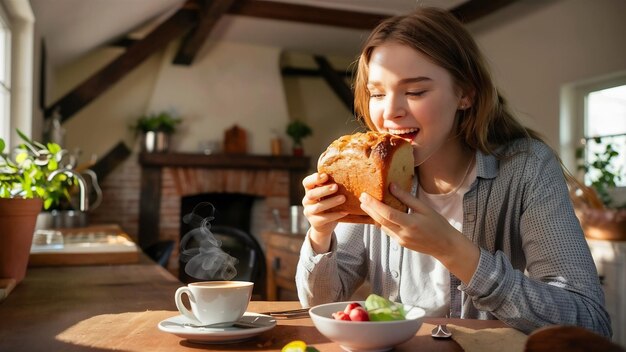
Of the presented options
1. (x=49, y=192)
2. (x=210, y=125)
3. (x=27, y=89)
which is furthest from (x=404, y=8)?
(x=49, y=192)

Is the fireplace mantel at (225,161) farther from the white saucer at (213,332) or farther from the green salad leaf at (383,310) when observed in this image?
the green salad leaf at (383,310)

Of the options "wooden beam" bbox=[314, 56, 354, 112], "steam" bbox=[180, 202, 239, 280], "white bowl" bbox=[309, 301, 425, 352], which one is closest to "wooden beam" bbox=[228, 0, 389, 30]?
"wooden beam" bbox=[314, 56, 354, 112]

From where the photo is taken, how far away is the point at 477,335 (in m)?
0.99

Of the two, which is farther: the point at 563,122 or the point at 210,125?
the point at 210,125

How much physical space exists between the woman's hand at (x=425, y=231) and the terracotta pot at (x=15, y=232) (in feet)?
2.97

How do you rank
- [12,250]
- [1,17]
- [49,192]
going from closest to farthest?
[12,250]
[49,192]
[1,17]

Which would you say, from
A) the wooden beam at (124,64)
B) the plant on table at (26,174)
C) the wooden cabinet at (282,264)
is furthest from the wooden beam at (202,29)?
the plant on table at (26,174)

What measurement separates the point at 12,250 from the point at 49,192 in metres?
0.32

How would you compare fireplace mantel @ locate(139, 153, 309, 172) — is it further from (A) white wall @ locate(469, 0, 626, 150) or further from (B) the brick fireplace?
(A) white wall @ locate(469, 0, 626, 150)

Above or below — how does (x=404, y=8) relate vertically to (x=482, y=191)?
above

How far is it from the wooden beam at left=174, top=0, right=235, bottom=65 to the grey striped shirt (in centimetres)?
380

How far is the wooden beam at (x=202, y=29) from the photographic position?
5030 mm

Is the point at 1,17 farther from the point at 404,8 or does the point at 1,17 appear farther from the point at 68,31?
the point at 404,8

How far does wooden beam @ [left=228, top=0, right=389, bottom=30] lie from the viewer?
5.39 metres
